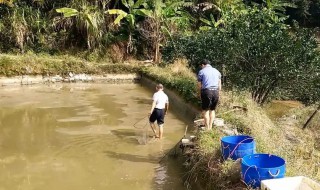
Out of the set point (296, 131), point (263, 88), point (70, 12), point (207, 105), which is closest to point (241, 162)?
point (207, 105)

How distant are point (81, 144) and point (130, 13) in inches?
520

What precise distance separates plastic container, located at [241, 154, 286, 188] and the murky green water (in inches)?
74.7

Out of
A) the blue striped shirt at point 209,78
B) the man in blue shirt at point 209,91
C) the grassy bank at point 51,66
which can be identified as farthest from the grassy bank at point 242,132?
the grassy bank at point 51,66

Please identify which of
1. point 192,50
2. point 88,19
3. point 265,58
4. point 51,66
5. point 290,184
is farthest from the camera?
point 88,19

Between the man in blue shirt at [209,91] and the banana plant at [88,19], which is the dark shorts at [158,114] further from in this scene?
the banana plant at [88,19]

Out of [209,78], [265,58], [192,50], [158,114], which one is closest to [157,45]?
[192,50]

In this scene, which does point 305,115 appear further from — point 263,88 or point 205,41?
point 205,41

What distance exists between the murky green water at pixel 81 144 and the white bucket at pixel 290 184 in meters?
2.50

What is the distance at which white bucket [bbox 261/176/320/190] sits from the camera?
550cm

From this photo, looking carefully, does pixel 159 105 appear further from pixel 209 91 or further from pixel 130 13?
pixel 130 13

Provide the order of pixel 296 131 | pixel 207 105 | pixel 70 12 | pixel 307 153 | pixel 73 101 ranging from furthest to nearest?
1. pixel 70 12
2. pixel 73 101
3. pixel 296 131
4. pixel 307 153
5. pixel 207 105

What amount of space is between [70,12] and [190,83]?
9433 mm

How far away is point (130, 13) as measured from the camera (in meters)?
22.2

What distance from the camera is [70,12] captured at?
21047 mm
